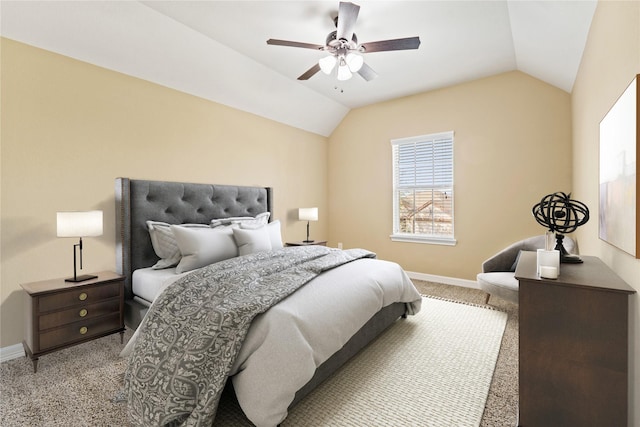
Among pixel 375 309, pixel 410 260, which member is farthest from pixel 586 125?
pixel 410 260

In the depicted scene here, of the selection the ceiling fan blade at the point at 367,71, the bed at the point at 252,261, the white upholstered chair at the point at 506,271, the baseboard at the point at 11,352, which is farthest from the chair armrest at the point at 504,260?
Answer: the baseboard at the point at 11,352

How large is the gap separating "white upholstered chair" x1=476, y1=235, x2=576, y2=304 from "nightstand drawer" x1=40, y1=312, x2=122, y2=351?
3.54m

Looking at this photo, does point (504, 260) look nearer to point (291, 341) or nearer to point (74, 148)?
point (291, 341)

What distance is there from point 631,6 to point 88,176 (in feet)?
12.9

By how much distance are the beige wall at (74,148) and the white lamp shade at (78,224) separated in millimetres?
420

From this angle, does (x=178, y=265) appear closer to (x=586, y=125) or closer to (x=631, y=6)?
(x=631, y=6)

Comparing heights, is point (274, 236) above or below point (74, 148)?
below

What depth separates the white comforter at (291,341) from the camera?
1.50 metres

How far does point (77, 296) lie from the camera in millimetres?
2340

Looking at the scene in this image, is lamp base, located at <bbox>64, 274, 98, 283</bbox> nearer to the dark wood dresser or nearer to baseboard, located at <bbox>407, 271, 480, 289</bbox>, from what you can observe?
the dark wood dresser

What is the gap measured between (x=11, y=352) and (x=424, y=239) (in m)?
4.74

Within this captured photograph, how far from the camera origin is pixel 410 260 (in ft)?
15.6

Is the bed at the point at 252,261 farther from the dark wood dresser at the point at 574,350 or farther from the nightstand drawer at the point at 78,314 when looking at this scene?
the dark wood dresser at the point at 574,350

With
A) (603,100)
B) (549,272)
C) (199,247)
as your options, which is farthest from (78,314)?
(603,100)
